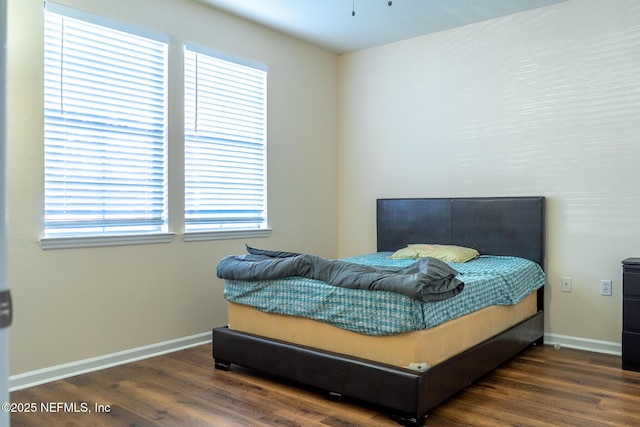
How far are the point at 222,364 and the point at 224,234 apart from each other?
1.17 meters

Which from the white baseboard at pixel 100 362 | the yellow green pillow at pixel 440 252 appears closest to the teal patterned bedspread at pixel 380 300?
the yellow green pillow at pixel 440 252

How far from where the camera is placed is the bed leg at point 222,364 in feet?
10.7

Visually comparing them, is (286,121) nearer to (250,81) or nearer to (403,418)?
(250,81)

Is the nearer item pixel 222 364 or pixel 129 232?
pixel 222 364

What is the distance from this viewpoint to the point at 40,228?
3.04 meters

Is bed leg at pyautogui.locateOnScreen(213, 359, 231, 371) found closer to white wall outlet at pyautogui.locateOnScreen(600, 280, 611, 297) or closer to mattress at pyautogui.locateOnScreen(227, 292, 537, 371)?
mattress at pyautogui.locateOnScreen(227, 292, 537, 371)

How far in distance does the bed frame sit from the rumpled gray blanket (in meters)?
0.38

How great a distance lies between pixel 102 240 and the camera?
3.31 m

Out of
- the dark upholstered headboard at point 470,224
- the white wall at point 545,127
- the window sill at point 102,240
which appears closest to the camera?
the window sill at point 102,240

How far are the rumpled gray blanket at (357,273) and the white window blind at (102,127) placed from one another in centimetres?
86

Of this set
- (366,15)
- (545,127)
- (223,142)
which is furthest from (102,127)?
(545,127)

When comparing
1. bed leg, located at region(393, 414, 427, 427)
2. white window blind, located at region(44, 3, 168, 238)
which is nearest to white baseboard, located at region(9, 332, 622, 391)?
white window blind, located at region(44, 3, 168, 238)

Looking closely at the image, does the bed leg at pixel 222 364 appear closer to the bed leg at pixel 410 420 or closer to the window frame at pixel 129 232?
the window frame at pixel 129 232

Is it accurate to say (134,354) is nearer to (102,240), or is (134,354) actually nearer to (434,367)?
(102,240)
